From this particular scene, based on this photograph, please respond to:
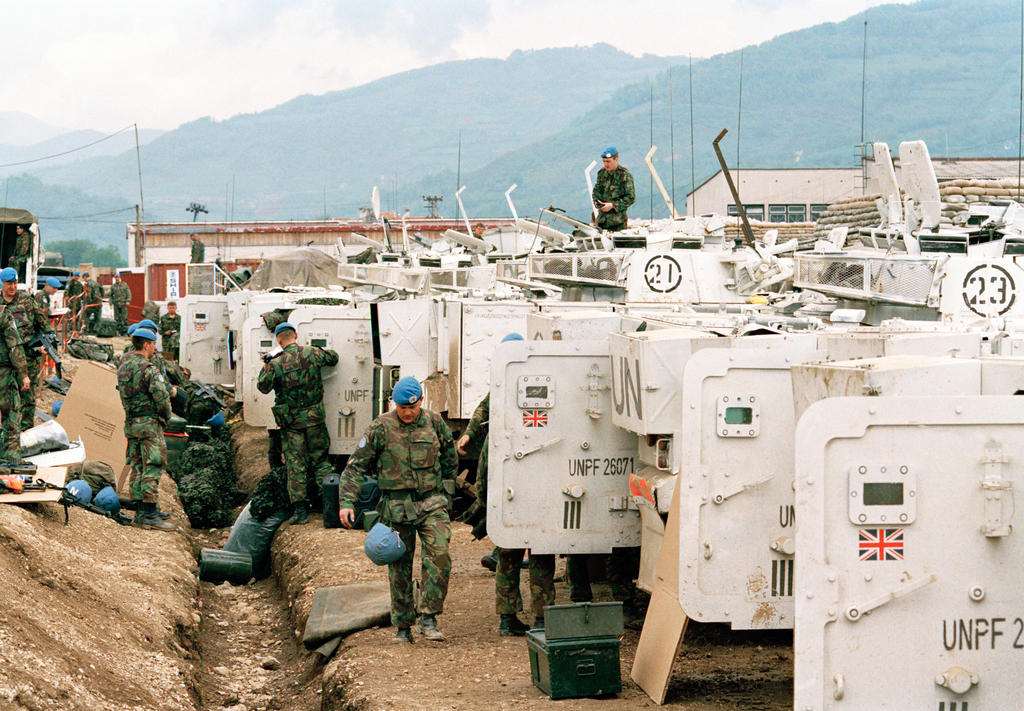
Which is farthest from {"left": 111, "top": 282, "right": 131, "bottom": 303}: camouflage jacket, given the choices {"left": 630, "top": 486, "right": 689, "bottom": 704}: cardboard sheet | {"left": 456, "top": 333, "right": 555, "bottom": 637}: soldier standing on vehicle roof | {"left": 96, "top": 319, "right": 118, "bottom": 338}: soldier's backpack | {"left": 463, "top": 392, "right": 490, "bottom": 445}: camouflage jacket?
{"left": 630, "top": 486, "right": 689, "bottom": 704}: cardboard sheet

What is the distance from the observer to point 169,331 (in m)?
29.9

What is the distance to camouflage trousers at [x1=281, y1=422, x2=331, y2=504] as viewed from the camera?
1494 centimetres

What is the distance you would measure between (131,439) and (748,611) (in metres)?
7.44

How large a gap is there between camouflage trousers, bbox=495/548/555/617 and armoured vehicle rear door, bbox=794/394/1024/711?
4.36 metres

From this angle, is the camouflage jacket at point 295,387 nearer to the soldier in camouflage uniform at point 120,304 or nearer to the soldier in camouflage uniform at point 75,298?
the soldier in camouflage uniform at point 75,298

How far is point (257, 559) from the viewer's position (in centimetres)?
1466

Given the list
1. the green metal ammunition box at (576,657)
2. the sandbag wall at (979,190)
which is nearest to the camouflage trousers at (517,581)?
the green metal ammunition box at (576,657)

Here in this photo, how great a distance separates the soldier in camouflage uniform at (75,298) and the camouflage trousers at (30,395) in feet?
62.9

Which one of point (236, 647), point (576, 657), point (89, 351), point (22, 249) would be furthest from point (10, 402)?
point (22, 249)

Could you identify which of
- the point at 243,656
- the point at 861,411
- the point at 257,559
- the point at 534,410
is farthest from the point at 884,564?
the point at 257,559

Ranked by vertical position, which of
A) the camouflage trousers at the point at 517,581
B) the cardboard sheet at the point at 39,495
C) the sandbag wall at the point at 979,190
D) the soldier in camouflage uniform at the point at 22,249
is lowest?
the camouflage trousers at the point at 517,581

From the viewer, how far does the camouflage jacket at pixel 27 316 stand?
1585cm

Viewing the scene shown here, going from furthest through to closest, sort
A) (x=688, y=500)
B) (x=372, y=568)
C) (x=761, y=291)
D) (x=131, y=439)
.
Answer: (x=761, y=291), (x=131, y=439), (x=372, y=568), (x=688, y=500)

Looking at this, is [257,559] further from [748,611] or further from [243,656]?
[748,611]
